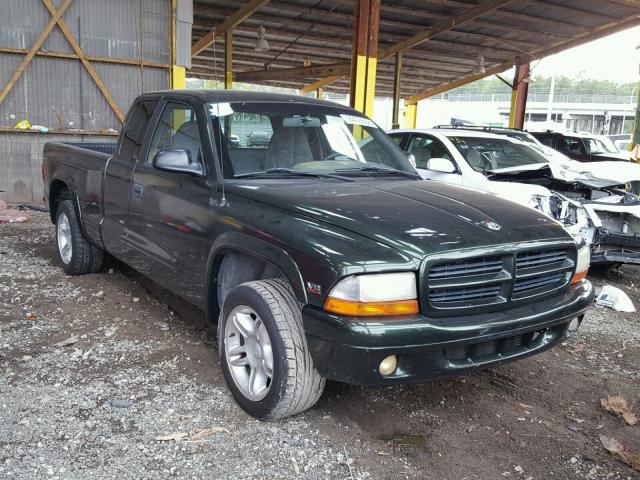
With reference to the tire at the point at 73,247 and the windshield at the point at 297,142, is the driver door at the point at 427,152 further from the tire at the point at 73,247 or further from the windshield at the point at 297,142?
the tire at the point at 73,247

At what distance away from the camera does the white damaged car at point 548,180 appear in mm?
5895

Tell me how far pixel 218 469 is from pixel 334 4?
47.0 ft

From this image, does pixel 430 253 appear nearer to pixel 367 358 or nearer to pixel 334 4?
pixel 367 358

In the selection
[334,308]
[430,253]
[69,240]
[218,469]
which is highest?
[430,253]

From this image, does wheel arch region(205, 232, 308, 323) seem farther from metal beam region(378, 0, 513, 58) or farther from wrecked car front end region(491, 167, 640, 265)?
metal beam region(378, 0, 513, 58)

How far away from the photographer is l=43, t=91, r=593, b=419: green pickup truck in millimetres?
2482

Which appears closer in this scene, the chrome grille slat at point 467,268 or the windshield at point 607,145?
the chrome grille slat at point 467,268

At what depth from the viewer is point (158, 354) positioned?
3.78m

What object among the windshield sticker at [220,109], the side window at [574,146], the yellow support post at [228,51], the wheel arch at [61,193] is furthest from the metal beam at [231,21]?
the windshield sticker at [220,109]

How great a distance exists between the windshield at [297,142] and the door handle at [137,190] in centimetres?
84

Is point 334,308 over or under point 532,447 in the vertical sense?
over

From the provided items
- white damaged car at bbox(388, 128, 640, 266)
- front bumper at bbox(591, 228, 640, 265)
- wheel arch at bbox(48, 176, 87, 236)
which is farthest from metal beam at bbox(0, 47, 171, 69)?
front bumper at bbox(591, 228, 640, 265)

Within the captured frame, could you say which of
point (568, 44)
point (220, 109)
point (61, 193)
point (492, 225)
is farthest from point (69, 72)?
point (568, 44)

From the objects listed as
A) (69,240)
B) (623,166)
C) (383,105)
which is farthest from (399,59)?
(383,105)
